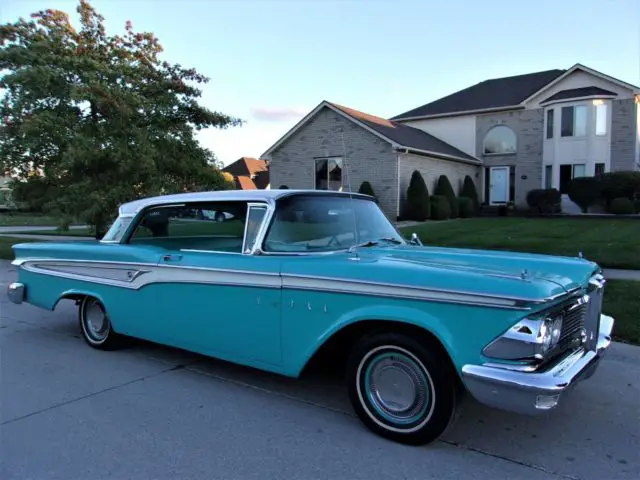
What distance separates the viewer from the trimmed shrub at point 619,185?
21.1 metres

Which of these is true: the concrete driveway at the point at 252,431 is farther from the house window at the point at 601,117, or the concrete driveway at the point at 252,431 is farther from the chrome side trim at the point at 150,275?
the house window at the point at 601,117

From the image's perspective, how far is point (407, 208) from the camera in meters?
21.5

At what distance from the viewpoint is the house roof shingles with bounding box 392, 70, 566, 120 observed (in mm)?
27328

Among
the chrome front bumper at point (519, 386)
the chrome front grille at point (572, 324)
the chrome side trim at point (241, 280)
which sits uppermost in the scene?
the chrome side trim at point (241, 280)

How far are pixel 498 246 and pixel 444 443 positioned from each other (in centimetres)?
897

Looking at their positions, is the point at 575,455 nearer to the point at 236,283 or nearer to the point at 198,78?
the point at 236,283

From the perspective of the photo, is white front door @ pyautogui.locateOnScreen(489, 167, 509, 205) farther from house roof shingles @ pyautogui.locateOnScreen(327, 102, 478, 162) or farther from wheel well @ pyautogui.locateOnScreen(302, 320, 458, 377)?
wheel well @ pyautogui.locateOnScreen(302, 320, 458, 377)

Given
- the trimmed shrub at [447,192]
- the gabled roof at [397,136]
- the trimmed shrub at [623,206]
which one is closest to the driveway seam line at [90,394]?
the gabled roof at [397,136]

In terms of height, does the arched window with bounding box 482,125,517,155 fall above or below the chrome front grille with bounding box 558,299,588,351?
above

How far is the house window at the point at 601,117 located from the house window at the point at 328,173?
503 inches

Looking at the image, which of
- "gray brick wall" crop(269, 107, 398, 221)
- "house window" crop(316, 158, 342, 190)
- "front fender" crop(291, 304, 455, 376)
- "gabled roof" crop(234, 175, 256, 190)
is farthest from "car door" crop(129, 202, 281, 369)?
"gabled roof" crop(234, 175, 256, 190)

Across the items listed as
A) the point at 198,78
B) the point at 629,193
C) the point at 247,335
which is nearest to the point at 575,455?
the point at 247,335

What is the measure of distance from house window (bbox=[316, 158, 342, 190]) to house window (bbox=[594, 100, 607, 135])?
1279 cm

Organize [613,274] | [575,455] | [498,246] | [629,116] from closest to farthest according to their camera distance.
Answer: [575,455]
[613,274]
[498,246]
[629,116]
